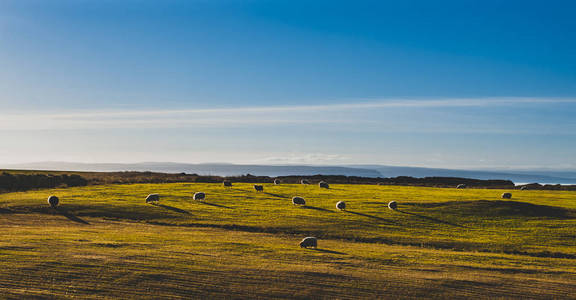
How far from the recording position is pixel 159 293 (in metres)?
21.3

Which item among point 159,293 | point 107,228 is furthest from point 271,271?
point 107,228

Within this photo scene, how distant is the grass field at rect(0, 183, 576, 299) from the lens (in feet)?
73.4

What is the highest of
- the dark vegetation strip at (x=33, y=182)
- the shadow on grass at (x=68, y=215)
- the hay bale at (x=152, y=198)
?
the dark vegetation strip at (x=33, y=182)

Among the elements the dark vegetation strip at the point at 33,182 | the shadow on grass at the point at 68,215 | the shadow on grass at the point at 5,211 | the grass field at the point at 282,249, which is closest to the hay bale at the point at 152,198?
the grass field at the point at 282,249

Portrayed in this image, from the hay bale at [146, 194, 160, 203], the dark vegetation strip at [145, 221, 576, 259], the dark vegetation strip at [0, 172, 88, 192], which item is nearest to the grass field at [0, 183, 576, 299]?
the dark vegetation strip at [145, 221, 576, 259]

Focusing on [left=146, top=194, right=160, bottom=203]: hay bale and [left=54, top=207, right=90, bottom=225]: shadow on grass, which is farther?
[left=146, top=194, right=160, bottom=203]: hay bale

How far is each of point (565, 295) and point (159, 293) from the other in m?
20.0

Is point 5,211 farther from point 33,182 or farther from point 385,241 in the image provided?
point 33,182

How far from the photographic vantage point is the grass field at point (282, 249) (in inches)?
881

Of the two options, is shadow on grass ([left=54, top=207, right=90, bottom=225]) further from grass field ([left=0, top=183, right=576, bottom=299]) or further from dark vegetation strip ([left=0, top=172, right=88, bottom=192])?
dark vegetation strip ([left=0, top=172, right=88, bottom=192])

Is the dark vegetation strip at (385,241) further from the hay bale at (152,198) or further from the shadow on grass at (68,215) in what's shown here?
the hay bale at (152,198)

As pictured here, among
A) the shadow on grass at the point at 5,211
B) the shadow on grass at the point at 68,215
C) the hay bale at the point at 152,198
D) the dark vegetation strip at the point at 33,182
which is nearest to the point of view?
the shadow on grass at the point at 68,215

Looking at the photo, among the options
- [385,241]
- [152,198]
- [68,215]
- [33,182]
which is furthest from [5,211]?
[33,182]

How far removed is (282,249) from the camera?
3186 centimetres
